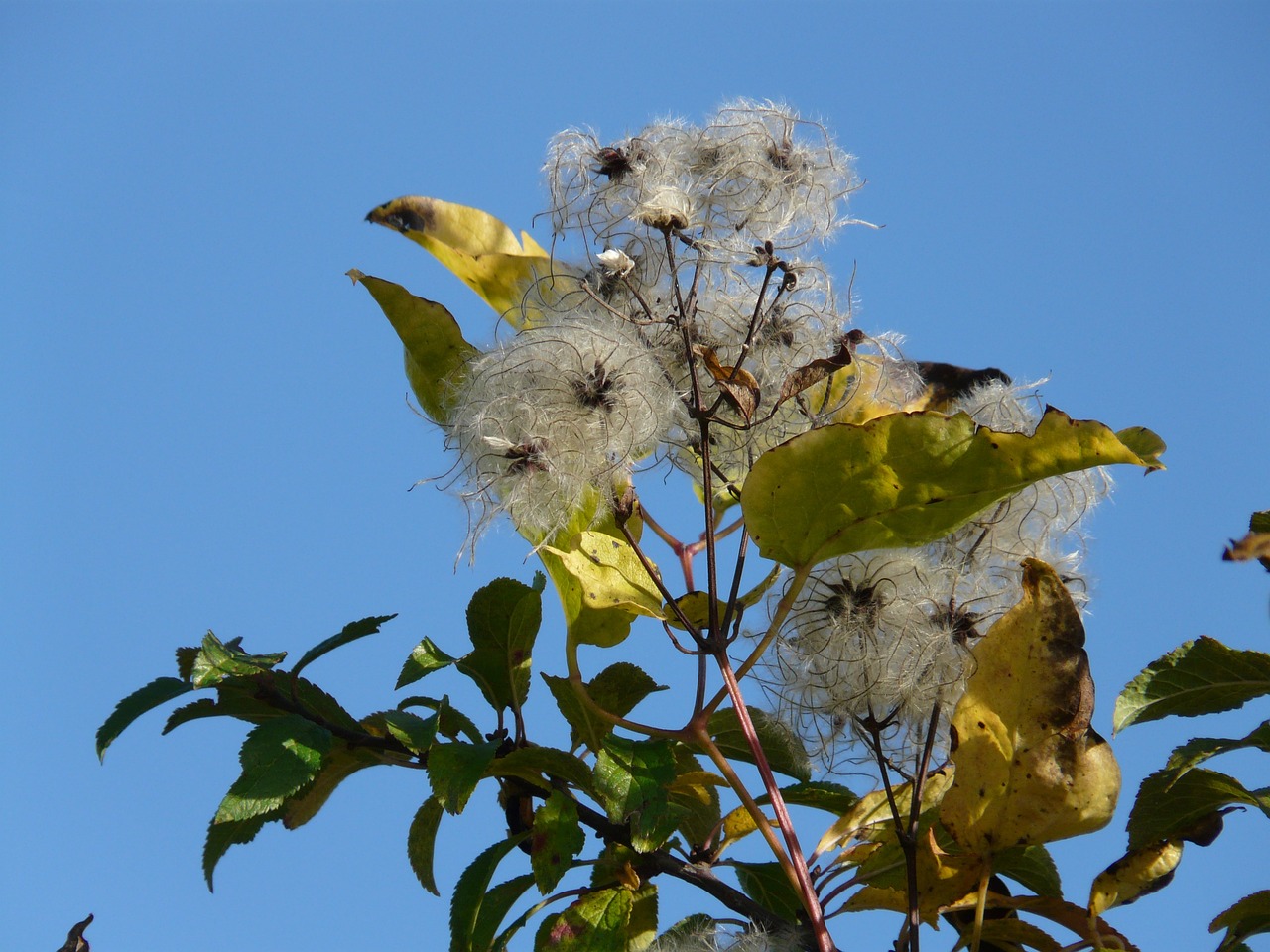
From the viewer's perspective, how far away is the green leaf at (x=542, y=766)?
4.32 feet

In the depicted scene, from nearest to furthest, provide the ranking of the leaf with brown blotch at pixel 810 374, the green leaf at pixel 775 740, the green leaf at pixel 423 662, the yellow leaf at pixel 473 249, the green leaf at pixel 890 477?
Answer: the green leaf at pixel 890 477, the leaf with brown blotch at pixel 810 374, the green leaf at pixel 423 662, the green leaf at pixel 775 740, the yellow leaf at pixel 473 249

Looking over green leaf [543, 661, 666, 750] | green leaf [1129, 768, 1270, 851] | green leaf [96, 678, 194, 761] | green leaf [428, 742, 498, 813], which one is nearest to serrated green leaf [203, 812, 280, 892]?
green leaf [96, 678, 194, 761]

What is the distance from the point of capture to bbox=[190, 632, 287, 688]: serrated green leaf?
1.29m

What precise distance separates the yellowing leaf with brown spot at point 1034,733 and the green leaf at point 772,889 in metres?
0.30

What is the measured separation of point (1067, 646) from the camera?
1.18 meters

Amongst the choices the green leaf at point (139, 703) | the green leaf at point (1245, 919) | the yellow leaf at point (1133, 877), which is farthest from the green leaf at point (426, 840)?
the green leaf at point (1245, 919)

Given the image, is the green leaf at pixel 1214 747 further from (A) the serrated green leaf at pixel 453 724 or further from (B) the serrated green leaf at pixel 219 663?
(B) the serrated green leaf at pixel 219 663

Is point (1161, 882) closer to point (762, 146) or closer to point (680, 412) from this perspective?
point (680, 412)

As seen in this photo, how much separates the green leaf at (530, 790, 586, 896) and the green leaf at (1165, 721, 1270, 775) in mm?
653

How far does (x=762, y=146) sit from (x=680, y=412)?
1.46 ft

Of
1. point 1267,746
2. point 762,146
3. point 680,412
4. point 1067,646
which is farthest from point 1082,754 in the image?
point 762,146

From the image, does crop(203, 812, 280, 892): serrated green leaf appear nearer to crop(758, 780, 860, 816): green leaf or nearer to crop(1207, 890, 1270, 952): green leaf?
crop(758, 780, 860, 816): green leaf

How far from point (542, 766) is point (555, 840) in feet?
0.40

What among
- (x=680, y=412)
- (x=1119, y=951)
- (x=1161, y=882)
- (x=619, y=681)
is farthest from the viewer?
(x=619, y=681)
